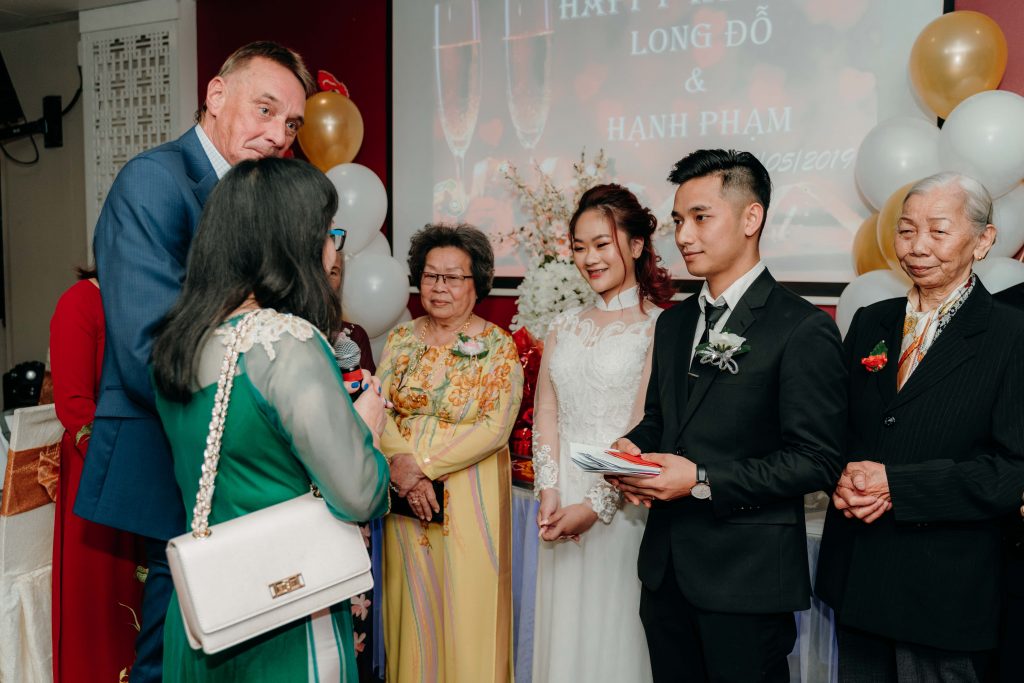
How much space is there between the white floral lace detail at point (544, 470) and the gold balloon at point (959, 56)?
1939 mm

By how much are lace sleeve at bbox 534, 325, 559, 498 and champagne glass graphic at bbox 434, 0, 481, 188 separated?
198cm

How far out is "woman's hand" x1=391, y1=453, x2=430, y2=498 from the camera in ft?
8.76

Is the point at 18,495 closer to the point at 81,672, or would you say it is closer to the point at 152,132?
the point at 81,672

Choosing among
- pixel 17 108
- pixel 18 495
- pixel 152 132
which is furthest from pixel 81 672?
pixel 17 108

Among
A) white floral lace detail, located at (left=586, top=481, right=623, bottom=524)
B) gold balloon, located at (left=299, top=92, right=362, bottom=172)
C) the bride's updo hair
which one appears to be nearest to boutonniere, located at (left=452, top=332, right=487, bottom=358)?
the bride's updo hair

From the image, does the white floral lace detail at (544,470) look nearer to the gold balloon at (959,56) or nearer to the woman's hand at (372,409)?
the woman's hand at (372,409)

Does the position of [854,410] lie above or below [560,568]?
above

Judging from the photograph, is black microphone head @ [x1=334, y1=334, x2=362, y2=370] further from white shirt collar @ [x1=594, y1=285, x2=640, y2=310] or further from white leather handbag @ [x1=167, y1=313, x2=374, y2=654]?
white shirt collar @ [x1=594, y1=285, x2=640, y2=310]

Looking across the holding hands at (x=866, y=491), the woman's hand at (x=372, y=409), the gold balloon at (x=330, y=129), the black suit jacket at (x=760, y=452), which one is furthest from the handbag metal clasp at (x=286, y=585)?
the gold balloon at (x=330, y=129)

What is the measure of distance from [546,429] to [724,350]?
33.1 inches

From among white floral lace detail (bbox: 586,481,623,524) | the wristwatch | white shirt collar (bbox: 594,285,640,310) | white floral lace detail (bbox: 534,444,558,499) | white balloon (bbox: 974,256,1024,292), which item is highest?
white balloon (bbox: 974,256,1024,292)

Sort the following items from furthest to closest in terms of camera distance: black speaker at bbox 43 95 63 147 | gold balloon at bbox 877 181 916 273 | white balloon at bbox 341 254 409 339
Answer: black speaker at bbox 43 95 63 147
white balloon at bbox 341 254 409 339
gold balloon at bbox 877 181 916 273

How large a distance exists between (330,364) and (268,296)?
0.17 meters

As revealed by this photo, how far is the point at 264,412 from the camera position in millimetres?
1370
